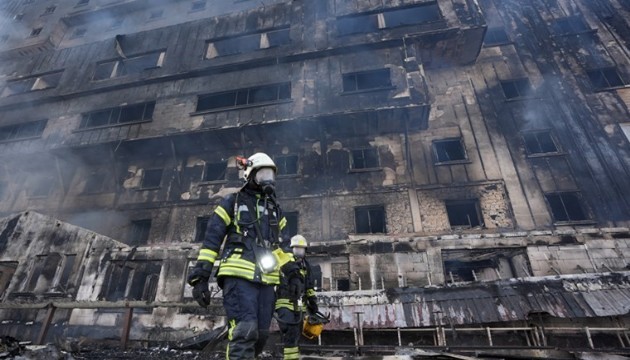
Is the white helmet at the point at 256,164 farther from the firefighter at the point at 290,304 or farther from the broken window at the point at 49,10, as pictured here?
the broken window at the point at 49,10

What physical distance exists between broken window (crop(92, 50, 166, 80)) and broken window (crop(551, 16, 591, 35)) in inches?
800

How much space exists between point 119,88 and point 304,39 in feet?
33.7

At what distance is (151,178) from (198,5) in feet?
45.0

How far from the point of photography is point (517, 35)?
15227 millimetres

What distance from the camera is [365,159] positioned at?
43.0 ft

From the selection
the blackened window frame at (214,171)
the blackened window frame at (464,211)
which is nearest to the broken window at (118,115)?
the blackened window frame at (214,171)

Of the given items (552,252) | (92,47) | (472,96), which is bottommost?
(552,252)

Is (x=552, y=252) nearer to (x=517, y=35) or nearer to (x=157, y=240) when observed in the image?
(x=517, y=35)

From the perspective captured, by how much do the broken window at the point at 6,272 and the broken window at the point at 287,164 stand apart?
9939 mm

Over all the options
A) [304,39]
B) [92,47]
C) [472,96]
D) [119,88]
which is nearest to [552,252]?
[472,96]

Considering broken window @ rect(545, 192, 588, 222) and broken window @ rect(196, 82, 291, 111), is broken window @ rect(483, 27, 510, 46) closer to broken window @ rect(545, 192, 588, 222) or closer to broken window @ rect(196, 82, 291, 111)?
broken window @ rect(545, 192, 588, 222)

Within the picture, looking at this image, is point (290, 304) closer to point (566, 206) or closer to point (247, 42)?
point (566, 206)

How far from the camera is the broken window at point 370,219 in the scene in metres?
11.7

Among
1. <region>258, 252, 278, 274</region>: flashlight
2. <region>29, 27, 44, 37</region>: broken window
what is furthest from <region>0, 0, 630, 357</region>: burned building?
<region>29, 27, 44, 37</region>: broken window
